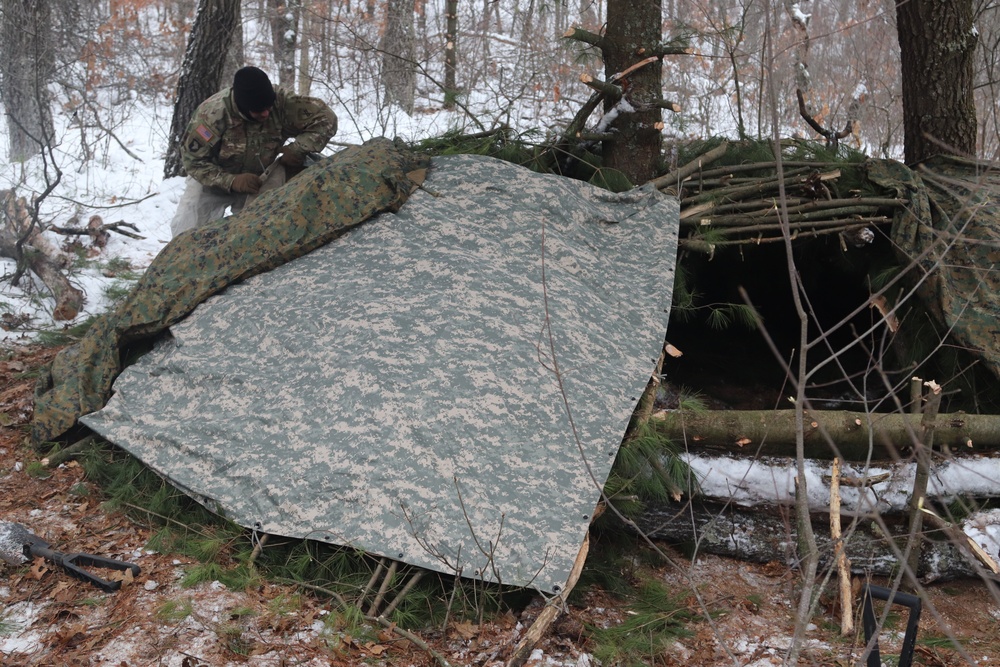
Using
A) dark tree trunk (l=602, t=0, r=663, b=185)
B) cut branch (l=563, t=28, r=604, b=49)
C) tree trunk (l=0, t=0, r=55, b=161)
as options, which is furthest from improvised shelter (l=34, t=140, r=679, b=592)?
tree trunk (l=0, t=0, r=55, b=161)

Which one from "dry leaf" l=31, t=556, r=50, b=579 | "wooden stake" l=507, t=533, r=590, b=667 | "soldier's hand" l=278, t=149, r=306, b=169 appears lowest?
"wooden stake" l=507, t=533, r=590, b=667

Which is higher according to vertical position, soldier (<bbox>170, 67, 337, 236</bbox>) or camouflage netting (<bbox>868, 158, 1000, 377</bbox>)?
soldier (<bbox>170, 67, 337, 236</bbox>)

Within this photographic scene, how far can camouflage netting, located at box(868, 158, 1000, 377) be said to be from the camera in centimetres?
384

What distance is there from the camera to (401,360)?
3.53 m

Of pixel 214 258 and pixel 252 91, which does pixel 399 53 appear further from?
pixel 214 258

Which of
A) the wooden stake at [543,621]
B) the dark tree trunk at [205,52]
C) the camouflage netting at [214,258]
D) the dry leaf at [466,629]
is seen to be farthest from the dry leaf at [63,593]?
the dark tree trunk at [205,52]

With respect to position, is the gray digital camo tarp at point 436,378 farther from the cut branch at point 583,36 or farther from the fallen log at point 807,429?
the cut branch at point 583,36

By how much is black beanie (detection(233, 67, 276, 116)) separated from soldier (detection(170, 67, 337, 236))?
1 centimetres

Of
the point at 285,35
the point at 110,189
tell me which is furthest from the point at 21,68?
the point at 285,35

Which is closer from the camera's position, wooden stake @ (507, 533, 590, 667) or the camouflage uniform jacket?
wooden stake @ (507, 533, 590, 667)

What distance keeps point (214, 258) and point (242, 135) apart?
1220 millimetres

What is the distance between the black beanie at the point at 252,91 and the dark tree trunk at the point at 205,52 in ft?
7.38

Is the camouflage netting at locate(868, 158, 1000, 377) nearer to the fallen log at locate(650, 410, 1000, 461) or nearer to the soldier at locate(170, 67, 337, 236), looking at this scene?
the fallen log at locate(650, 410, 1000, 461)

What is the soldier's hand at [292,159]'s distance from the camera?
16.1ft
